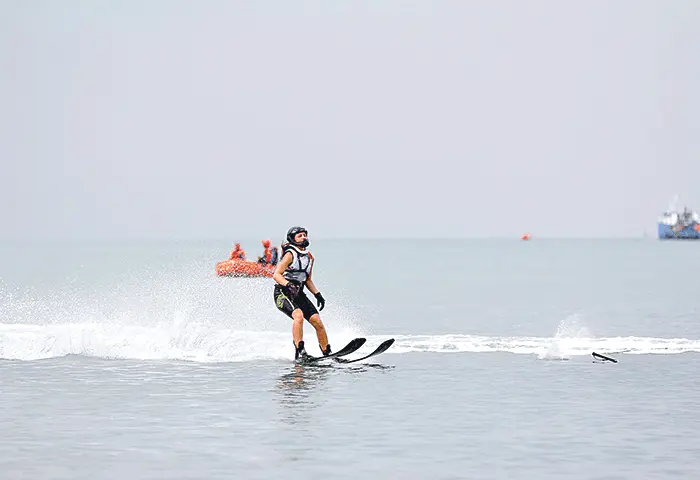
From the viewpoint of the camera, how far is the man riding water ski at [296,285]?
73.0ft

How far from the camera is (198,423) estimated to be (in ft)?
51.3

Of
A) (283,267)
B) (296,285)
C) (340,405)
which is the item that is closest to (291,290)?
(296,285)

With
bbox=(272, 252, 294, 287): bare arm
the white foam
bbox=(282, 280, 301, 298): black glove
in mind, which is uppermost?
bbox=(272, 252, 294, 287): bare arm

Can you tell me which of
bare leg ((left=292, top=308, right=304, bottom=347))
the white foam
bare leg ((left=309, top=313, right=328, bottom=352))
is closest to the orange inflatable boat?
the white foam

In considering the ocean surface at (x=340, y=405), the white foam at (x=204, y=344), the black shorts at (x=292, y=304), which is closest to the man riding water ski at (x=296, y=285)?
the black shorts at (x=292, y=304)

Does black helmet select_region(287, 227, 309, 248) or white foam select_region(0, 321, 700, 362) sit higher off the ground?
black helmet select_region(287, 227, 309, 248)

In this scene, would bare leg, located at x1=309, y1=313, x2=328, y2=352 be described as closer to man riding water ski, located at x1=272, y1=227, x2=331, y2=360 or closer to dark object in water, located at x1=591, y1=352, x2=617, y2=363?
man riding water ski, located at x1=272, y1=227, x2=331, y2=360

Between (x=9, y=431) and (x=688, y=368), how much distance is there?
12821 millimetres

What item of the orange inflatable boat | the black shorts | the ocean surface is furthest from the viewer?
the orange inflatable boat

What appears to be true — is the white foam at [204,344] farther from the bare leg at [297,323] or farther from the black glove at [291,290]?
the black glove at [291,290]

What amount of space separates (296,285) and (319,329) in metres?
0.95

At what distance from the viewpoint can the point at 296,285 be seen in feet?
73.8

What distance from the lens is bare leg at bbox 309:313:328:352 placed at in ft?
73.0

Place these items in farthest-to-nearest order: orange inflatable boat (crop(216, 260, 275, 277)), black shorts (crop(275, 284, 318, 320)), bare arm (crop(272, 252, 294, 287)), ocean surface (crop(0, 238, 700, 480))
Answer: orange inflatable boat (crop(216, 260, 275, 277)) → black shorts (crop(275, 284, 318, 320)) → bare arm (crop(272, 252, 294, 287)) → ocean surface (crop(0, 238, 700, 480))
